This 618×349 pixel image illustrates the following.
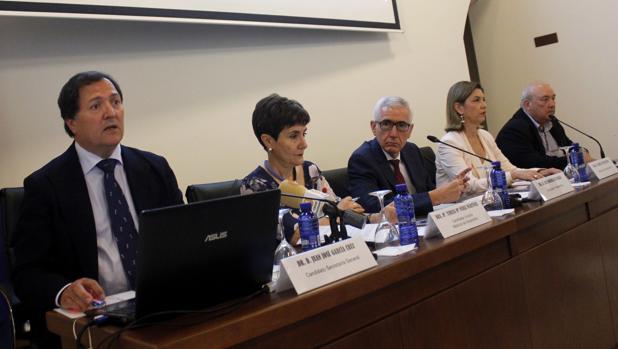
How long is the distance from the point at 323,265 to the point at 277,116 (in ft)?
3.03

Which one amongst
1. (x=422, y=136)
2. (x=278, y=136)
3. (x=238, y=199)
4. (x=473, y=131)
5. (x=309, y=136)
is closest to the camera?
(x=238, y=199)

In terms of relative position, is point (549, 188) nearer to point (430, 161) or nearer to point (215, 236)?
point (215, 236)

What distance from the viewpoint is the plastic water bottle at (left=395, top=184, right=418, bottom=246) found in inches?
52.2

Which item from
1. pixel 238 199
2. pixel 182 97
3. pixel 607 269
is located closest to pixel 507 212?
pixel 607 269

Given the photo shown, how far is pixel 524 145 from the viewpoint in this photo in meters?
3.24

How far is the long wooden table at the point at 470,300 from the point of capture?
89 cm

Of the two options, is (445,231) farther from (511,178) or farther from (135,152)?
(511,178)

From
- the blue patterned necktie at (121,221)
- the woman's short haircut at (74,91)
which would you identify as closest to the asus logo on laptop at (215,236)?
the blue patterned necktie at (121,221)

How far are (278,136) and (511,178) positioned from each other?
123 centimetres

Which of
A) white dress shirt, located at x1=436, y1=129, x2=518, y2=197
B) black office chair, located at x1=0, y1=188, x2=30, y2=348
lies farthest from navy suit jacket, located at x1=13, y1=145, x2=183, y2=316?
white dress shirt, located at x1=436, y1=129, x2=518, y2=197

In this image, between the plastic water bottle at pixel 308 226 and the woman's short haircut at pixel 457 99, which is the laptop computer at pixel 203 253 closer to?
the plastic water bottle at pixel 308 226

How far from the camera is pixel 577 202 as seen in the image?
1.76 meters

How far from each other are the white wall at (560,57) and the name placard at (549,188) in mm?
3083

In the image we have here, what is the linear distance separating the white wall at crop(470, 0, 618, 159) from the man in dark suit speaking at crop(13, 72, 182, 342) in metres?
4.11
